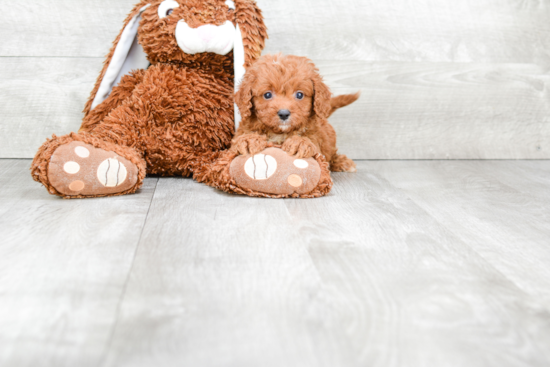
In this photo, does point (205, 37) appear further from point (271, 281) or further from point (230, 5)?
point (271, 281)

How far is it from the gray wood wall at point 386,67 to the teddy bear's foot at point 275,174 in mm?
552

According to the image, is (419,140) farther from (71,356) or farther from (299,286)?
(71,356)

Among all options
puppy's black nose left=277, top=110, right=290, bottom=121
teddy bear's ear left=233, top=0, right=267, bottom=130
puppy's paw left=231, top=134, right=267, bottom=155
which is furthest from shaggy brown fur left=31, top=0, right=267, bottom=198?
puppy's black nose left=277, top=110, right=290, bottom=121

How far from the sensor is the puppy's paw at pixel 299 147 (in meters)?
1.08

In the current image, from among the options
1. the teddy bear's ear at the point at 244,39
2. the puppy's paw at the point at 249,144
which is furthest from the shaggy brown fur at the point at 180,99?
the puppy's paw at the point at 249,144

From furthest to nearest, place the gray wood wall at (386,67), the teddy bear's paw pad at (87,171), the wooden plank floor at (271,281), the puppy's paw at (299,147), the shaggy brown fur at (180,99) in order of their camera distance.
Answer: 1. the gray wood wall at (386,67)
2. the shaggy brown fur at (180,99)
3. the puppy's paw at (299,147)
4. the teddy bear's paw pad at (87,171)
5. the wooden plank floor at (271,281)

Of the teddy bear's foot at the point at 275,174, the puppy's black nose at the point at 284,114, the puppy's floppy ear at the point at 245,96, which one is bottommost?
the teddy bear's foot at the point at 275,174

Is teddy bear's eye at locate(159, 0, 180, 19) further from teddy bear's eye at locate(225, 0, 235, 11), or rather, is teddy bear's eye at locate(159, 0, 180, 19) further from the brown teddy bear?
teddy bear's eye at locate(225, 0, 235, 11)

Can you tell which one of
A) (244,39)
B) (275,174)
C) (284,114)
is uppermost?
(244,39)

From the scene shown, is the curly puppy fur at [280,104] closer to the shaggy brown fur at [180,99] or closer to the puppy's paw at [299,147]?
the puppy's paw at [299,147]

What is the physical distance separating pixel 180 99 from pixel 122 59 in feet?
0.75

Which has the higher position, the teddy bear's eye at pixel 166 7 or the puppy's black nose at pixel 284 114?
the teddy bear's eye at pixel 166 7

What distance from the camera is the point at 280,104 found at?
3.56 ft

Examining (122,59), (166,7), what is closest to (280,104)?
(166,7)
